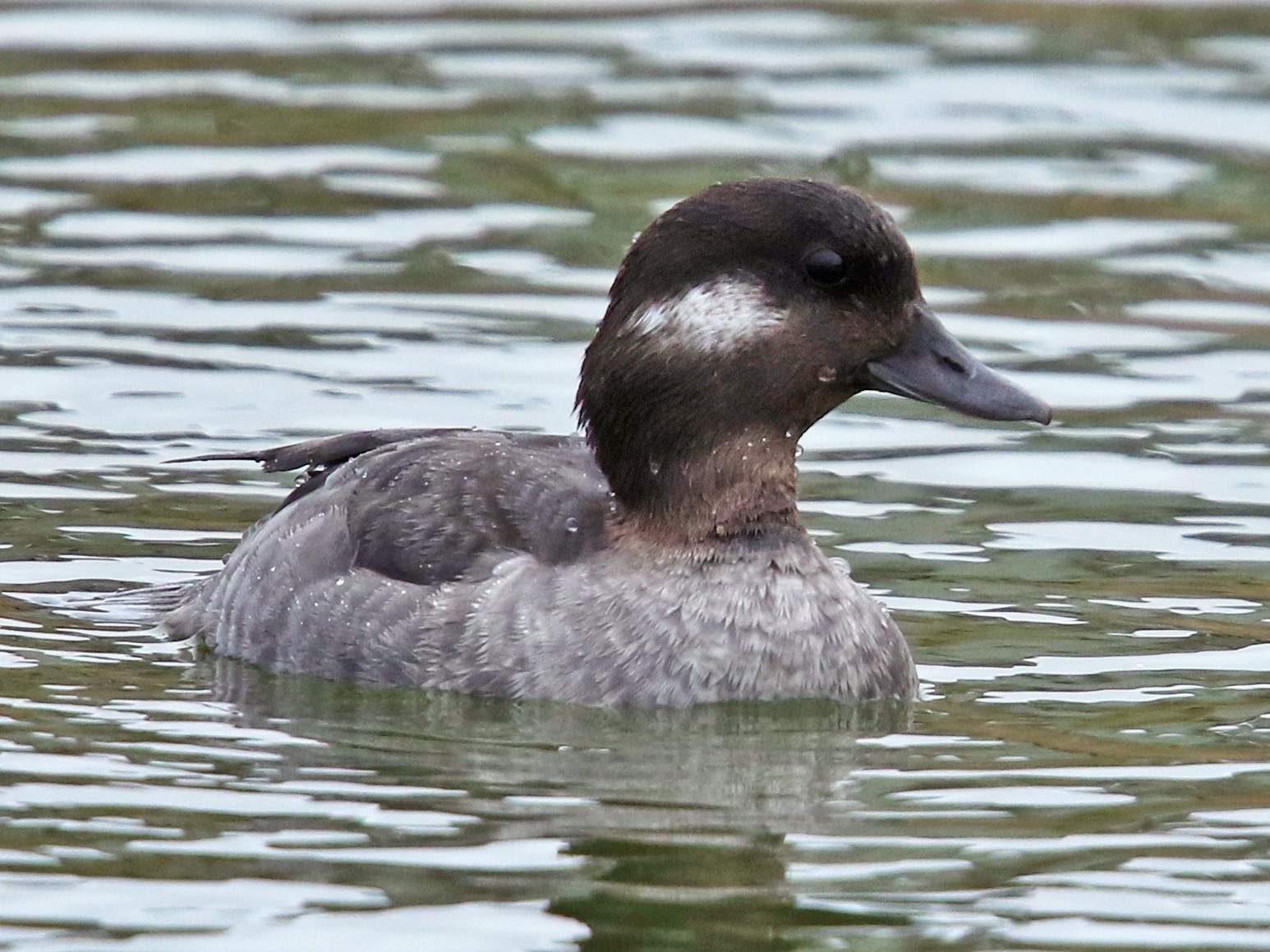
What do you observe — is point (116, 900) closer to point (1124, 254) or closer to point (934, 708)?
point (934, 708)

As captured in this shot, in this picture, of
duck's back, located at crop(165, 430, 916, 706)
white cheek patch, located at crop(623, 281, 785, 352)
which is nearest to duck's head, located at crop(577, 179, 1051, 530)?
white cheek patch, located at crop(623, 281, 785, 352)

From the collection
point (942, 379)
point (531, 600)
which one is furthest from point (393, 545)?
point (942, 379)

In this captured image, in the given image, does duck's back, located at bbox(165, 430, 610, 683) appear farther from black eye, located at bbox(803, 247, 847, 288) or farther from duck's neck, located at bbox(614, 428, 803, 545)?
black eye, located at bbox(803, 247, 847, 288)

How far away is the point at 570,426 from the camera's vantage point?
43.3 ft

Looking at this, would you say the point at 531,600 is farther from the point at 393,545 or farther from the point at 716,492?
Result: the point at 716,492

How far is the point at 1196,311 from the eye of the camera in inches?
584

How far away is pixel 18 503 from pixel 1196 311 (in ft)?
20.1

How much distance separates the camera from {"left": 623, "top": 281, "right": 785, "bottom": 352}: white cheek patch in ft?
31.3

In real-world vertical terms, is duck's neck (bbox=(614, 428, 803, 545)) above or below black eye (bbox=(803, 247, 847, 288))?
below

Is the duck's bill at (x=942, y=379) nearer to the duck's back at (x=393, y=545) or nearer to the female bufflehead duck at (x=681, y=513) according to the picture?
the female bufflehead duck at (x=681, y=513)

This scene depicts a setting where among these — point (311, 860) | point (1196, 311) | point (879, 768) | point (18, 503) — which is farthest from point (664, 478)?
point (1196, 311)

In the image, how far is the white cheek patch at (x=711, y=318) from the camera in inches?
376

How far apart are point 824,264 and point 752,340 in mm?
339

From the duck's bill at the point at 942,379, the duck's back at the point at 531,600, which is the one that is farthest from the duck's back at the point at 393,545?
the duck's bill at the point at 942,379
